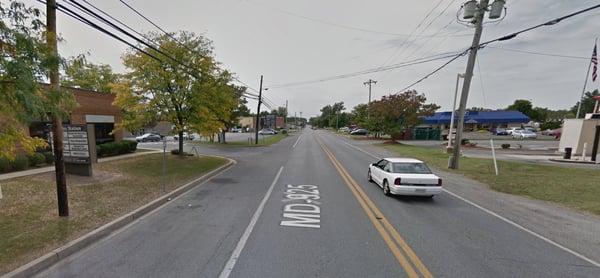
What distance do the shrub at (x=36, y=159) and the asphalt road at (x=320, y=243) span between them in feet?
30.7

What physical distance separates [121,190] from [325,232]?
23.0ft

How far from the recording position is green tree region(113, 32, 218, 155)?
14383mm

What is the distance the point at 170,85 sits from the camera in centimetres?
1495

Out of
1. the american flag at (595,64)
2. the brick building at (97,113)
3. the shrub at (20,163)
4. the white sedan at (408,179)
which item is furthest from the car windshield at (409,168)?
the american flag at (595,64)

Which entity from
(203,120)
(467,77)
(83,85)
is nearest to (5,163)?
(203,120)

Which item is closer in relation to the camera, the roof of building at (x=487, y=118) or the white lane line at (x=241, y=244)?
the white lane line at (x=241, y=244)

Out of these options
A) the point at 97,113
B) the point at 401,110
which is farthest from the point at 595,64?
the point at 97,113

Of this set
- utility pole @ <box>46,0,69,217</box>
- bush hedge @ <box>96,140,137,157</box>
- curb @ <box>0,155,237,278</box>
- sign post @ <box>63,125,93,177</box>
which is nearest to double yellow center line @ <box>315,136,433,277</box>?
curb @ <box>0,155,237,278</box>

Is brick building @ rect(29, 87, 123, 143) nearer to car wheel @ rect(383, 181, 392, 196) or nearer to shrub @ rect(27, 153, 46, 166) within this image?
shrub @ rect(27, 153, 46, 166)

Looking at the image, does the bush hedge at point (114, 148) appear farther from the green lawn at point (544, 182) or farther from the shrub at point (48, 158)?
the green lawn at point (544, 182)

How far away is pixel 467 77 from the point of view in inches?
568

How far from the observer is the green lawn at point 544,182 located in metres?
9.11

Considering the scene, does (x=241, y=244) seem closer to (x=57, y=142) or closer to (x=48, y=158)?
(x=57, y=142)

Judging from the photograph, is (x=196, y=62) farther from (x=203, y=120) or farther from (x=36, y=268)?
(x=36, y=268)
